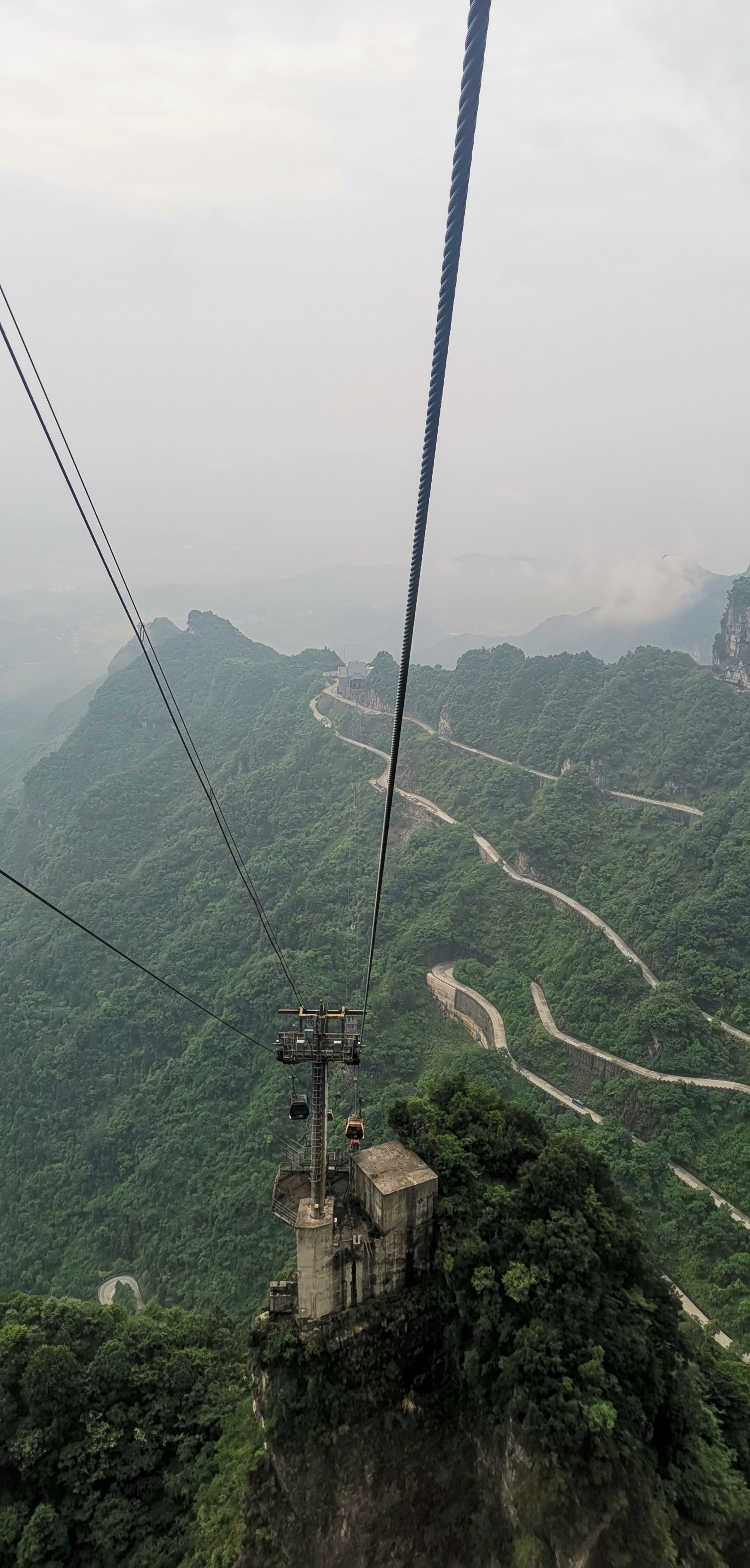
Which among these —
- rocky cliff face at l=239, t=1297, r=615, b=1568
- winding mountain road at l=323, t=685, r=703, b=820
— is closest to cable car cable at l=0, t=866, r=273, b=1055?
rocky cliff face at l=239, t=1297, r=615, b=1568

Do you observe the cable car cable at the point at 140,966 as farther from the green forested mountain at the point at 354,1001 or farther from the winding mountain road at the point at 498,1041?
the winding mountain road at the point at 498,1041

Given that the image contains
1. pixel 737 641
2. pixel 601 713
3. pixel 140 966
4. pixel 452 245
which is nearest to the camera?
pixel 452 245

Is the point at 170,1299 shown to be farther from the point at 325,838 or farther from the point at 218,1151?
the point at 325,838

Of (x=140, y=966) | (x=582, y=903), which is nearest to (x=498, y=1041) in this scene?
(x=582, y=903)

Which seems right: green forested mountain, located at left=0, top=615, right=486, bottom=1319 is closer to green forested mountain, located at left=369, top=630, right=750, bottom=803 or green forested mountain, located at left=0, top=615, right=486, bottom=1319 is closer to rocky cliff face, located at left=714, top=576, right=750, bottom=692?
green forested mountain, located at left=369, top=630, right=750, bottom=803

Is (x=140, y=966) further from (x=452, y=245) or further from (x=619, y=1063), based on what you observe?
(x=619, y=1063)

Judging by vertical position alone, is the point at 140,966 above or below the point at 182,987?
above
